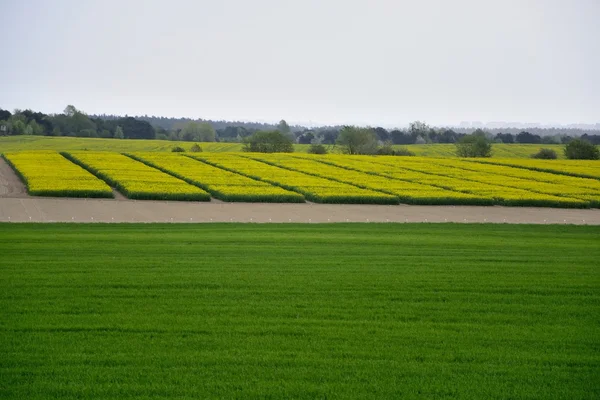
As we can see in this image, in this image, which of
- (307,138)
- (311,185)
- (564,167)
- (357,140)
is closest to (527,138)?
(307,138)

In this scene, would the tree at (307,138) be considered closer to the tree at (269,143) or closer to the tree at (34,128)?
the tree at (34,128)

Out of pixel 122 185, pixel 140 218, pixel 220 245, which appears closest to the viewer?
pixel 220 245

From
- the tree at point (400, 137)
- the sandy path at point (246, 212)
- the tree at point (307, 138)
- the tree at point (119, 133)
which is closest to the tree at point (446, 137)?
the tree at point (400, 137)

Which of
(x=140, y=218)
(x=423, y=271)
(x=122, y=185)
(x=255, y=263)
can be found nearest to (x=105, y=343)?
(x=255, y=263)

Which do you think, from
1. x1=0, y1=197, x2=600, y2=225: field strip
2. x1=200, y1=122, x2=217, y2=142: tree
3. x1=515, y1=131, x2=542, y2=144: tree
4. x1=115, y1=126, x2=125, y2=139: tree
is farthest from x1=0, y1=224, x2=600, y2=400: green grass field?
x1=200, y1=122, x2=217, y2=142: tree

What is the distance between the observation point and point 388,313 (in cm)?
1170

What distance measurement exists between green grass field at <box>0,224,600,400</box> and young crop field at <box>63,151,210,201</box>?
16.1 meters

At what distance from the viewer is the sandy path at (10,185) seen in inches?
1423

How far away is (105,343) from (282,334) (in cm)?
246

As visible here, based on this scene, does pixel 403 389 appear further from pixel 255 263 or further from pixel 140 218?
pixel 140 218

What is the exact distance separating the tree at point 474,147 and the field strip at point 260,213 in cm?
5757

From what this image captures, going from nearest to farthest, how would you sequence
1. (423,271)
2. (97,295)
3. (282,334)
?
(282,334), (97,295), (423,271)

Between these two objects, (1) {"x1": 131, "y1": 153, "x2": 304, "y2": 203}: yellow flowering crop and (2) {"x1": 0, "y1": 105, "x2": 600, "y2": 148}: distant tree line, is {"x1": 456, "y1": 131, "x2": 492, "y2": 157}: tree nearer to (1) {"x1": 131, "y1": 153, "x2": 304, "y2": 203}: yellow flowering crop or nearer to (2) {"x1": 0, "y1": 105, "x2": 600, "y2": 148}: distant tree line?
(2) {"x1": 0, "y1": 105, "x2": 600, "y2": 148}: distant tree line

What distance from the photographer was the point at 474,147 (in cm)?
9300
